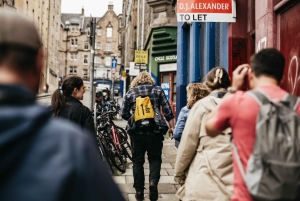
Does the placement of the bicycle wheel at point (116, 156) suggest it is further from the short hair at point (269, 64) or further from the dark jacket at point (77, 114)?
the short hair at point (269, 64)

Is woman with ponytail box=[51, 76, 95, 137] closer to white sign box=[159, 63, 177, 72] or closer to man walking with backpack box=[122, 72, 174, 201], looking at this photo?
man walking with backpack box=[122, 72, 174, 201]

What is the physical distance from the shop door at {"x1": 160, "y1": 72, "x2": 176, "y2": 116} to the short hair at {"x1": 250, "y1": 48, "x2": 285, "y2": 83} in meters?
15.1

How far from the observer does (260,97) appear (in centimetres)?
240

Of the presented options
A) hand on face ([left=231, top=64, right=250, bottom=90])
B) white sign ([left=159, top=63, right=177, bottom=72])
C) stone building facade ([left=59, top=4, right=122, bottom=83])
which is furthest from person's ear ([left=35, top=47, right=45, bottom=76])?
stone building facade ([left=59, top=4, right=122, bottom=83])

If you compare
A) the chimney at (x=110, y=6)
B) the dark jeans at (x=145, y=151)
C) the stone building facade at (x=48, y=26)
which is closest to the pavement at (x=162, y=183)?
the dark jeans at (x=145, y=151)

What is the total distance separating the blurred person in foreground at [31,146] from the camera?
1.12 m

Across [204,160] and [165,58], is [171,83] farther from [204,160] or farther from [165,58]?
[204,160]

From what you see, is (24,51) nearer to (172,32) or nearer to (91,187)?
(91,187)

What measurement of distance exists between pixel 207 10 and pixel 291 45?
225 centimetres

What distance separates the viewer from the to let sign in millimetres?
7445

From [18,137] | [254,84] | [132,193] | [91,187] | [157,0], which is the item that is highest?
[157,0]

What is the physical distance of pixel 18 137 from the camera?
3.72 feet

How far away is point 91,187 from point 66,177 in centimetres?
8

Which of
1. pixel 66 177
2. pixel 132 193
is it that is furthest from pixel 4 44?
pixel 132 193
